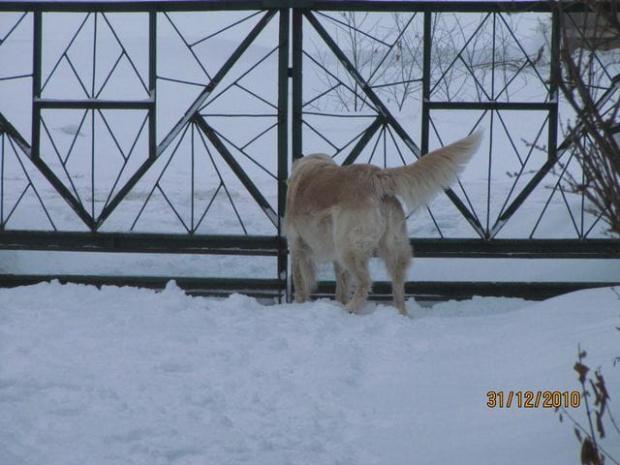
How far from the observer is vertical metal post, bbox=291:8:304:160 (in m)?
8.80

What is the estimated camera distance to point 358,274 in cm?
770

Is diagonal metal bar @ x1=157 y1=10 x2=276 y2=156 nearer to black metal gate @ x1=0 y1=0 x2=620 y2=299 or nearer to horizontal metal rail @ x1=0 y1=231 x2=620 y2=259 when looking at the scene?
black metal gate @ x1=0 y1=0 x2=620 y2=299

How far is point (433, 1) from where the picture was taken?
8.53m

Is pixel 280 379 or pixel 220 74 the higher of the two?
pixel 220 74

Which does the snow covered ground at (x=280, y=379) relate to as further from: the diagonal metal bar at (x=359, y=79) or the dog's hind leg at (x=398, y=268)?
the diagonal metal bar at (x=359, y=79)

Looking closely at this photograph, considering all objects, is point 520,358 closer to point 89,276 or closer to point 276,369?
point 276,369

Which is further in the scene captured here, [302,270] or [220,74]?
[220,74]

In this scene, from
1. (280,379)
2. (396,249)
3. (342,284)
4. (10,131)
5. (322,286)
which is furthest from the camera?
(322,286)

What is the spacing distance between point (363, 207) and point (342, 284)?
1147 mm

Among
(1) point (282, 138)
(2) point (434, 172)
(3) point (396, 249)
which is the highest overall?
(1) point (282, 138)
